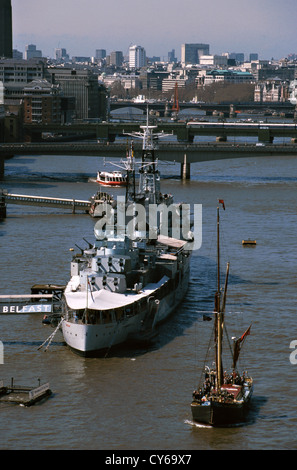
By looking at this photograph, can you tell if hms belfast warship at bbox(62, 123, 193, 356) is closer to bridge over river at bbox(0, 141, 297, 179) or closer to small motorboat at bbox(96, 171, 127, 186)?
small motorboat at bbox(96, 171, 127, 186)

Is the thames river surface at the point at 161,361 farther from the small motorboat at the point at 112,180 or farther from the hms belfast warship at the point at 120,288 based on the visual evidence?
the small motorboat at the point at 112,180

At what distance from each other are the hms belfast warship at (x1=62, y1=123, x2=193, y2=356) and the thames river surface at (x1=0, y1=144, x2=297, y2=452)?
26.0 inches

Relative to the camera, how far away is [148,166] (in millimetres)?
56781

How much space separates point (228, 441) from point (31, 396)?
5.87m

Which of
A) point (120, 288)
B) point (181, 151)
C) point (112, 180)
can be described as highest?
point (181, 151)

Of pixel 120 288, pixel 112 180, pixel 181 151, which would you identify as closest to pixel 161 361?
pixel 120 288

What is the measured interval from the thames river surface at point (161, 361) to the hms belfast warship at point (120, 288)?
2.17 feet

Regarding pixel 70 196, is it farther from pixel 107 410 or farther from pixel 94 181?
pixel 107 410

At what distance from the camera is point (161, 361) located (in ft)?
106

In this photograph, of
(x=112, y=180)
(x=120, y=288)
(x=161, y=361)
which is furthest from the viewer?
(x=112, y=180)

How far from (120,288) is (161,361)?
3805 mm

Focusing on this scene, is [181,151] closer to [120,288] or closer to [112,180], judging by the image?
[112,180]

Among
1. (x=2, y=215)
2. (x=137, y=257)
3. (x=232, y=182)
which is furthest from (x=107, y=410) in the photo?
(x=232, y=182)

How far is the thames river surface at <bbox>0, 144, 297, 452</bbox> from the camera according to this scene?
86.4 feet
